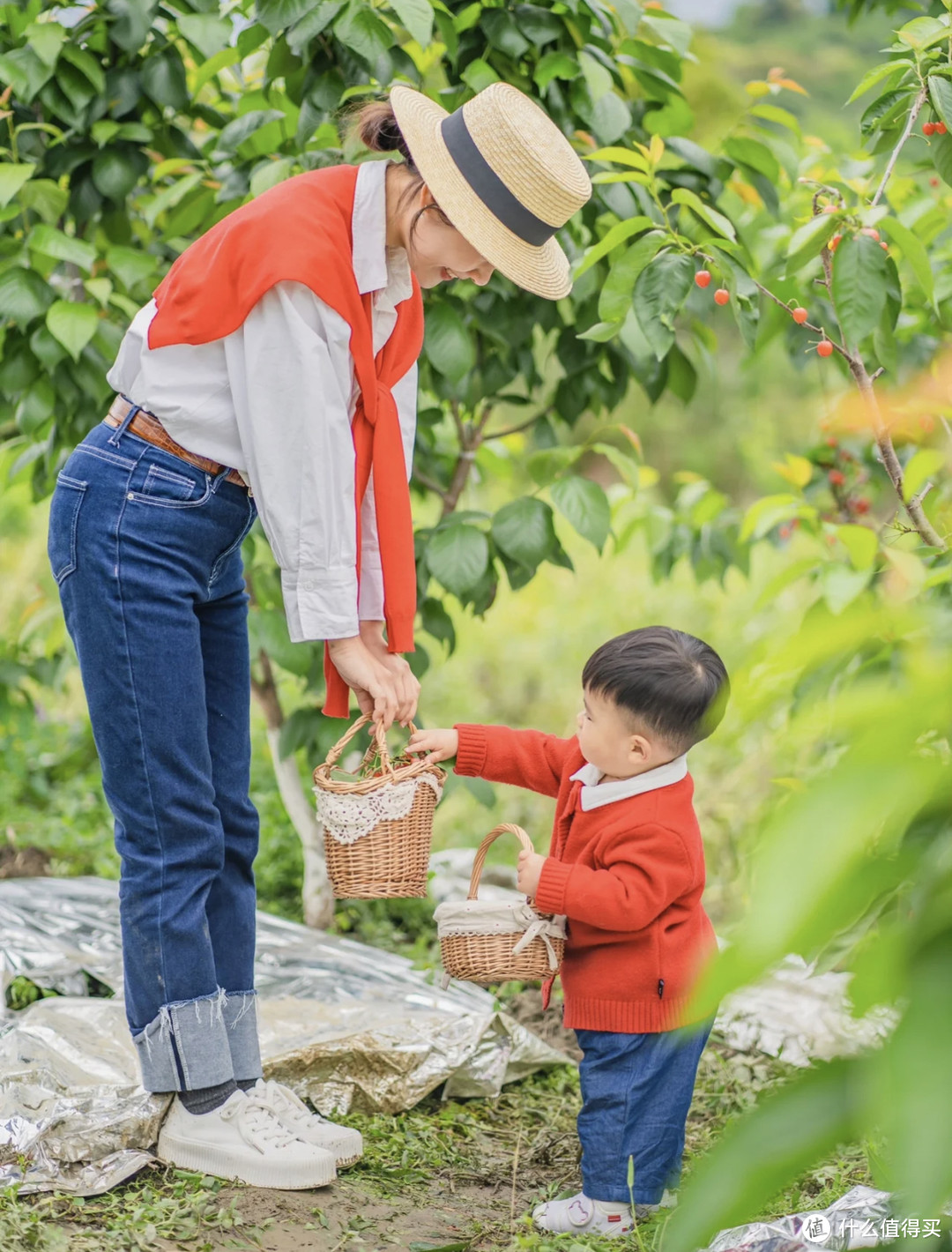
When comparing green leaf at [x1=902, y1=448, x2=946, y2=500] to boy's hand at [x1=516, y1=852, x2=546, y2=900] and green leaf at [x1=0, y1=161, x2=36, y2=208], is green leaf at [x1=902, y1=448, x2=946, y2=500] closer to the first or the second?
boy's hand at [x1=516, y1=852, x2=546, y2=900]

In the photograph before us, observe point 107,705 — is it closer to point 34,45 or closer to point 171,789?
point 171,789

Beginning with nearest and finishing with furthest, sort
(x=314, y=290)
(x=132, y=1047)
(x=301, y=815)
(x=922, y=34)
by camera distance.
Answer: (x=314, y=290) → (x=922, y=34) → (x=132, y=1047) → (x=301, y=815)

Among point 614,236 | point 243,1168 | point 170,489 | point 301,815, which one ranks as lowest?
point 301,815

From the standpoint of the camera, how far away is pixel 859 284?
188 centimetres

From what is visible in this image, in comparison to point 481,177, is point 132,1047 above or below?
below

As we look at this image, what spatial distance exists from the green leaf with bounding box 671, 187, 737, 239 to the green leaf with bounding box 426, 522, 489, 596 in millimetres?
662

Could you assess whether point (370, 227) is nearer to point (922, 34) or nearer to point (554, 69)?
point (554, 69)

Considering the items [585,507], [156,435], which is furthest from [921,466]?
[156,435]

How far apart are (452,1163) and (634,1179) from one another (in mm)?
329

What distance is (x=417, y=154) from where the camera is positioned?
5.30ft

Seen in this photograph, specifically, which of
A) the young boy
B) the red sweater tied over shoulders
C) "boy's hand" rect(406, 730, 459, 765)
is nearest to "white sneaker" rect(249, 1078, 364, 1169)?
the young boy

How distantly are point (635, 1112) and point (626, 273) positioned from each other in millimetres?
1217

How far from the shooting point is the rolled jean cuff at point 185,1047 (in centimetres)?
172

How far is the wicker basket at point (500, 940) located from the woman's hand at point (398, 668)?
0.22 meters
